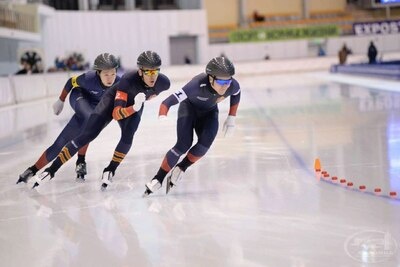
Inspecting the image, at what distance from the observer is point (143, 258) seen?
3.21 m

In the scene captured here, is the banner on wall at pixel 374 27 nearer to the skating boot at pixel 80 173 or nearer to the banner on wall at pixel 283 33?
the banner on wall at pixel 283 33

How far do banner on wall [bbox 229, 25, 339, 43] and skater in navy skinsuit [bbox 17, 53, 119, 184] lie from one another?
3109cm

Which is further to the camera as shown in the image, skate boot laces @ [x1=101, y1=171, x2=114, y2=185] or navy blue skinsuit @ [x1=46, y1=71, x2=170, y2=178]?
skate boot laces @ [x1=101, y1=171, x2=114, y2=185]

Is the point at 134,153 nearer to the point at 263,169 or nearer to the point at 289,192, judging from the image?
the point at 263,169

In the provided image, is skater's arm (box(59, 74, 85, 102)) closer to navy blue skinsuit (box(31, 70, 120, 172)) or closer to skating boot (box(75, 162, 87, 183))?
navy blue skinsuit (box(31, 70, 120, 172))

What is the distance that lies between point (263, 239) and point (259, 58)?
34.7m

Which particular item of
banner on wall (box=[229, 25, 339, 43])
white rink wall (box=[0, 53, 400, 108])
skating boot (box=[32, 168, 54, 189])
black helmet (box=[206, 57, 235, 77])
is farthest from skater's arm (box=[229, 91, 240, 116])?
banner on wall (box=[229, 25, 339, 43])

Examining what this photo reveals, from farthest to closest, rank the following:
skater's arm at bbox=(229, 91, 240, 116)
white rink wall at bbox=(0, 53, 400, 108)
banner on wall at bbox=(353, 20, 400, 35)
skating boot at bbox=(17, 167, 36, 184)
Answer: banner on wall at bbox=(353, 20, 400, 35) < white rink wall at bbox=(0, 53, 400, 108) < skating boot at bbox=(17, 167, 36, 184) < skater's arm at bbox=(229, 91, 240, 116)

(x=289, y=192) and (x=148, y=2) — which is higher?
(x=148, y=2)

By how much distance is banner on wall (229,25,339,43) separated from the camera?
36.6m

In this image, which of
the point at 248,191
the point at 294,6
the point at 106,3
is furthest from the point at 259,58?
the point at 248,191

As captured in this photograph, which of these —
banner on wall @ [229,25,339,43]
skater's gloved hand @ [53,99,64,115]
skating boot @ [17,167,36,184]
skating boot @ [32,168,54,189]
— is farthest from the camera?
banner on wall @ [229,25,339,43]

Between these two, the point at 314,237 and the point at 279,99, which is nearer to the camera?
the point at 314,237

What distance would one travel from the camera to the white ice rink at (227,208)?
3244mm
